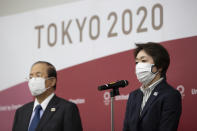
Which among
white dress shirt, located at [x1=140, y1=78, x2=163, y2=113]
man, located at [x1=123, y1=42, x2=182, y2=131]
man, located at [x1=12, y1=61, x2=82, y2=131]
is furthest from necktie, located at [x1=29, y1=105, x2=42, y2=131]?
white dress shirt, located at [x1=140, y1=78, x2=163, y2=113]

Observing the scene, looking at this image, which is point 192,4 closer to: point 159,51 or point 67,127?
point 159,51

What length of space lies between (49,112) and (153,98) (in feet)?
3.33

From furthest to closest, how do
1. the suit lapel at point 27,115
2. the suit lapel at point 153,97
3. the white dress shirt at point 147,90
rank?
the suit lapel at point 27,115 < the white dress shirt at point 147,90 < the suit lapel at point 153,97

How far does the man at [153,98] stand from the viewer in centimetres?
346

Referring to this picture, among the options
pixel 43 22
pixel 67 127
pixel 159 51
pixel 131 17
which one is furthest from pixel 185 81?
pixel 43 22

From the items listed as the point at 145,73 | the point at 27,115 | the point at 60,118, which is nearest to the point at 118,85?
Result: the point at 145,73

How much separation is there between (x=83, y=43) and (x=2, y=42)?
136 centimetres

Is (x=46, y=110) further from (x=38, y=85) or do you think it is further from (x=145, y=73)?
(x=145, y=73)

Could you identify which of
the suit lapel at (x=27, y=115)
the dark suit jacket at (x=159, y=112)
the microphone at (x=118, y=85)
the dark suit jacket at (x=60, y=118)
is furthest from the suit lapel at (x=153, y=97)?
the suit lapel at (x=27, y=115)

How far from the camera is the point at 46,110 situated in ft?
13.0

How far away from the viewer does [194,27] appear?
4.14 meters

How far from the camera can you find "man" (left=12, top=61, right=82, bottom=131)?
385 cm

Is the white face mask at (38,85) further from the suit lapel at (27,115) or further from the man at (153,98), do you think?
the man at (153,98)

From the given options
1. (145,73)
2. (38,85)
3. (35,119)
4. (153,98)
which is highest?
(145,73)
